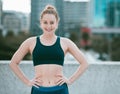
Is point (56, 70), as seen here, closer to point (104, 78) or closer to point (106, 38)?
point (104, 78)

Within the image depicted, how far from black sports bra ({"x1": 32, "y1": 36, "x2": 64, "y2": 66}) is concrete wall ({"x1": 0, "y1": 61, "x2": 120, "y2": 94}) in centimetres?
217

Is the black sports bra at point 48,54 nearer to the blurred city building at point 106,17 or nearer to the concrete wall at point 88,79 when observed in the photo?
the concrete wall at point 88,79

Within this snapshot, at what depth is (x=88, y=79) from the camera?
6668 millimetres

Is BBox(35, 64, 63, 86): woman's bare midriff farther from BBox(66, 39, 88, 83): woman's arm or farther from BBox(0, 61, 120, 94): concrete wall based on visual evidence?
BBox(0, 61, 120, 94): concrete wall

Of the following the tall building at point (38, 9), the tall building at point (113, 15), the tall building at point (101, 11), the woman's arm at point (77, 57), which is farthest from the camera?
the tall building at point (113, 15)

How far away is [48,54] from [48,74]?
20cm

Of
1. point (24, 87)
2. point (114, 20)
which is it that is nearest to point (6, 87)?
point (24, 87)

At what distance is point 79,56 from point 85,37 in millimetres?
79152

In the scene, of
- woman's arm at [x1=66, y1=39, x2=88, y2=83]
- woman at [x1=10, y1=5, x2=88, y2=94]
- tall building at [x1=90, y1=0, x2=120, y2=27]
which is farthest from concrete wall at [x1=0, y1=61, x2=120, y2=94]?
tall building at [x1=90, y1=0, x2=120, y2=27]

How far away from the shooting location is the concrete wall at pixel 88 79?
6633mm

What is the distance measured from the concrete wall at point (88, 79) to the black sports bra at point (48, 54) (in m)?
2.17

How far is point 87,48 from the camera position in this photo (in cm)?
7762

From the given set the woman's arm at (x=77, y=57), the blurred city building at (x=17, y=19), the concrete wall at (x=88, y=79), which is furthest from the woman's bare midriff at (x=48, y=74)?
the blurred city building at (x=17, y=19)

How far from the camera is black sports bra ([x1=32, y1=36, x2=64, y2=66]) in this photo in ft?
14.5
